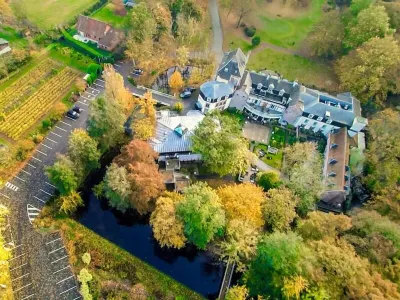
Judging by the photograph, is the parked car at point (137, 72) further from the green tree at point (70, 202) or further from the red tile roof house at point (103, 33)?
the green tree at point (70, 202)

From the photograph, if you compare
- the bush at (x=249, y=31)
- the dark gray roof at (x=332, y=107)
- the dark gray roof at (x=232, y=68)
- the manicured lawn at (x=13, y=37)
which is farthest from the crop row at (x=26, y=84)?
the dark gray roof at (x=332, y=107)

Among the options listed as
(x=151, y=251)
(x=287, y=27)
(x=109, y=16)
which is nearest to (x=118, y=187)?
(x=151, y=251)

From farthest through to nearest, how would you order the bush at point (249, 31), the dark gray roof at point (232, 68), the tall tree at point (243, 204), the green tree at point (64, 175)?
1. the bush at point (249, 31)
2. the dark gray roof at point (232, 68)
3. the green tree at point (64, 175)
4. the tall tree at point (243, 204)

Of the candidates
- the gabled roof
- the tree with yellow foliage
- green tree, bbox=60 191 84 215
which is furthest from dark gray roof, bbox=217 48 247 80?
green tree, bbox=60 191 84 215

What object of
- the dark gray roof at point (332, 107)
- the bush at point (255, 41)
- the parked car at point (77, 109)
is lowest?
the parked car at point (77, 109)

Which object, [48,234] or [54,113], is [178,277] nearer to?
[48,234]

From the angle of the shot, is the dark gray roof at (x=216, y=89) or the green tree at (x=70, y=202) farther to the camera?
the dark gray roof at (x=216, y=89)
